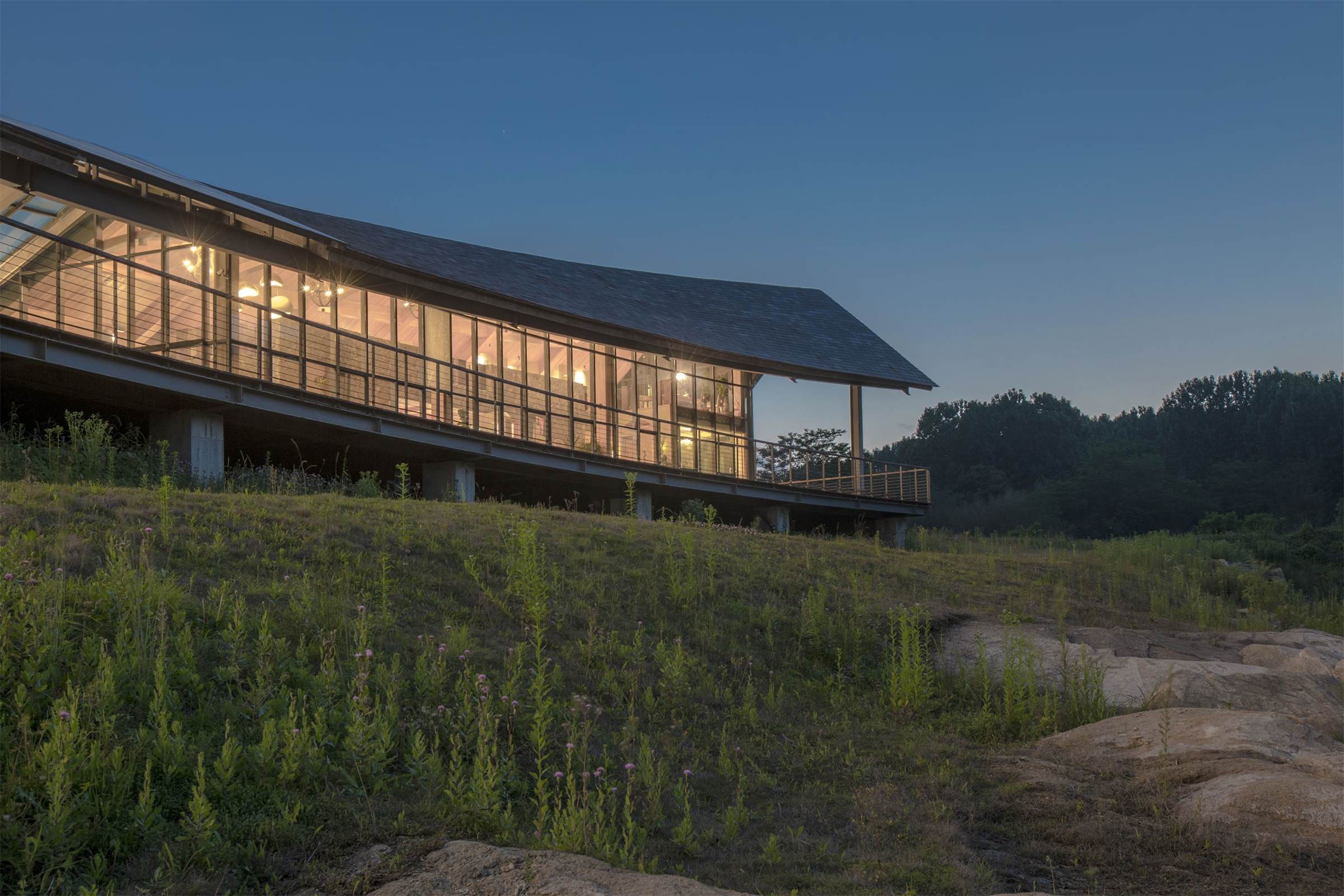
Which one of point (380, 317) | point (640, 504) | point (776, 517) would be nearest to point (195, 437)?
point (380, 317)

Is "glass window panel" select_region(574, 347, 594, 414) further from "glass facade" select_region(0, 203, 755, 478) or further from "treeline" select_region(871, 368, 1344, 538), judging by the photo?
"treeline" select_region(871, 368, 1344, 538)

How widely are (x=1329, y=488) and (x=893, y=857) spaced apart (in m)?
64.0

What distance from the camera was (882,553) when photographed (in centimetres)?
1712

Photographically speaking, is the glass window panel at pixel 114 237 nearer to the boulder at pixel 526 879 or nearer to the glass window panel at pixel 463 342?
the glass window panel at pixel 463 342

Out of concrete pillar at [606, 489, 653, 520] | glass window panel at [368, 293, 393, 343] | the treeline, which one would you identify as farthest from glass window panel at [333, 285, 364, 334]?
the treeline

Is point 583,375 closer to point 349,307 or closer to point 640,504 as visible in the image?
point 640,504

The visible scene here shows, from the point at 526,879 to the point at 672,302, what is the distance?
28.4 meters

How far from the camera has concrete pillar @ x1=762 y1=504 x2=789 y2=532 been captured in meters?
27.3

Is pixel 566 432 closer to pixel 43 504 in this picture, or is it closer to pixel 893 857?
pixel 43 504

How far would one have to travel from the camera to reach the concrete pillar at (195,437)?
15.3 meters

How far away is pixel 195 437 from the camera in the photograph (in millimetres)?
15375

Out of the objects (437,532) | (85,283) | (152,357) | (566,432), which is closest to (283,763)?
(437,532)

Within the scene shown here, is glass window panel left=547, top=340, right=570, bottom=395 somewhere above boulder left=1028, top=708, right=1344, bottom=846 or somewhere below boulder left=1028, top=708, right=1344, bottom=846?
above

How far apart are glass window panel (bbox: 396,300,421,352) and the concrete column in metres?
3.64
